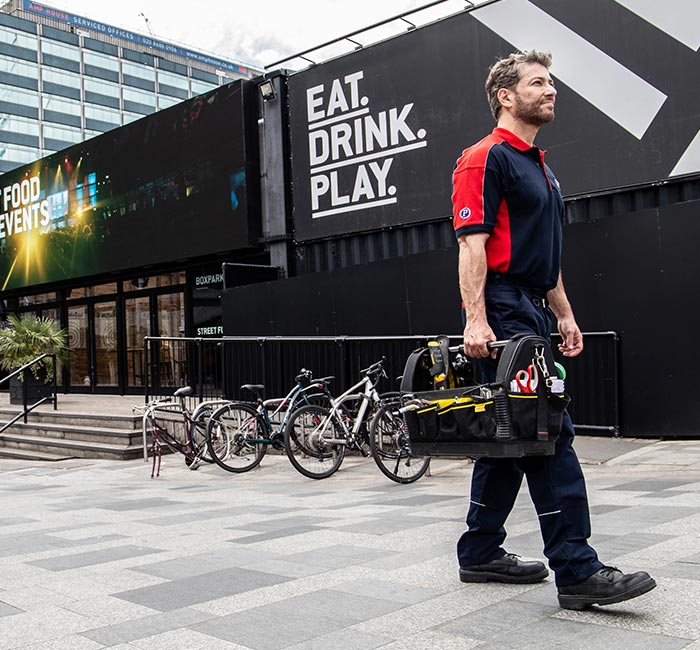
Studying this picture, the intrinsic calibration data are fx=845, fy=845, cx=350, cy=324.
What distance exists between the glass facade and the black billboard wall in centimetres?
7720

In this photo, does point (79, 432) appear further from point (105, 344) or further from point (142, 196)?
point (105, 344)

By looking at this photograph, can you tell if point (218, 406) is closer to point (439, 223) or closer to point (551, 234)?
point (439, 223)

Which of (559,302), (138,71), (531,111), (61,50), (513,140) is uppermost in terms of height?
(138,71)

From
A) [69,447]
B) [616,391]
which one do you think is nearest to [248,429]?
[616,391]

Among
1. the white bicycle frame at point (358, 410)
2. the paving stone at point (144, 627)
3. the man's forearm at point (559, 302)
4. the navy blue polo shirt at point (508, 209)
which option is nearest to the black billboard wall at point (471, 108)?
the white bicycle frame at point (358, 410)

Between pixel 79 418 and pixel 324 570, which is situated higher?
pixel 79 418

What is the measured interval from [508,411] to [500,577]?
2.56ft

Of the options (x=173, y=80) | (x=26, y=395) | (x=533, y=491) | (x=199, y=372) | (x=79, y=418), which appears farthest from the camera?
(x=173, y=80)

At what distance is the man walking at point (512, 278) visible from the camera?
124 inches

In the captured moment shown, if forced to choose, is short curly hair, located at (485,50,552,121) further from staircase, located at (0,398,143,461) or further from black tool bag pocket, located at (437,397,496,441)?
staircase, located at (0,398,143,461)

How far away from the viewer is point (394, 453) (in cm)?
757

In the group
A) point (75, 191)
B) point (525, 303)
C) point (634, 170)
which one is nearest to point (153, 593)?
point (525, 303)

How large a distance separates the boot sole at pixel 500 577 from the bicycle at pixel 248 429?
5365 millimetres

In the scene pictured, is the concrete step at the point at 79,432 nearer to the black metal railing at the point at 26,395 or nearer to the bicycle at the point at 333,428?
the black metal railing at the point at 26,395
